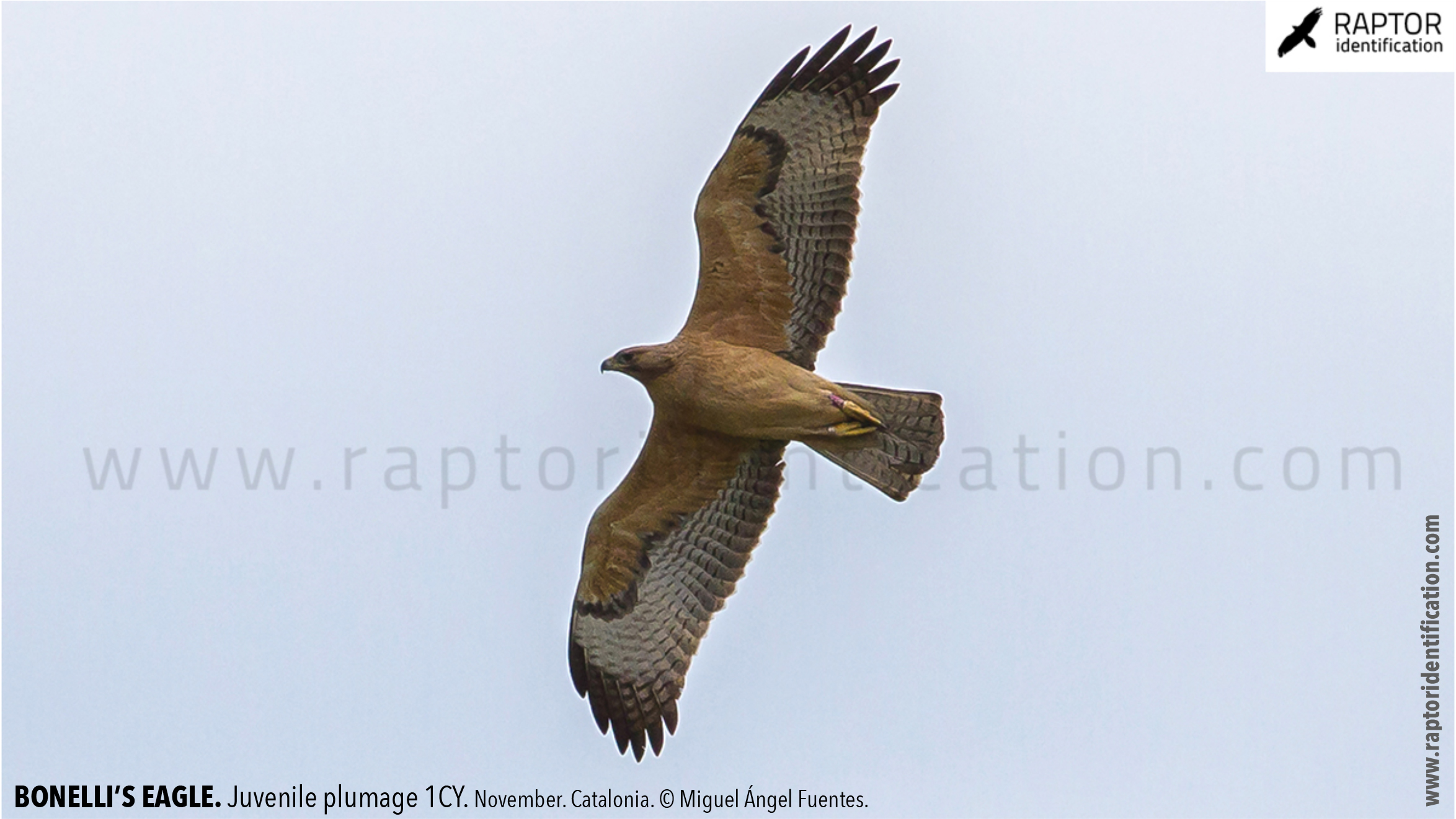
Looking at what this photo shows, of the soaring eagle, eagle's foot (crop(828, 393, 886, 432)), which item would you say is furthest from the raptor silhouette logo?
eagle's foot (crop(828, 393, 886, 432))

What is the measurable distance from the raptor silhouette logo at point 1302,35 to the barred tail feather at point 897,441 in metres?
3.27

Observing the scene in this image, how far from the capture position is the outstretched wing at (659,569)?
9.79 m

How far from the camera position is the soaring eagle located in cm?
927

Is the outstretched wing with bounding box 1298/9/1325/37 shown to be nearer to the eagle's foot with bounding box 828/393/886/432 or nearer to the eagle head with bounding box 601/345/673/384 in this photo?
the eagle's foot with bounding box 828/393/886/432

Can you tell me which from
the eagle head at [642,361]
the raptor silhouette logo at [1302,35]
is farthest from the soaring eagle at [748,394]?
the raptor silhouette logo at [1302,35]

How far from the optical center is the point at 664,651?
393 inches

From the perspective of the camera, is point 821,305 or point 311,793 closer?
point 821,305

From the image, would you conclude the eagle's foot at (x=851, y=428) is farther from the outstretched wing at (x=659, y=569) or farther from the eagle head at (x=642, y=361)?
the eagle head at (x=642, y=361)

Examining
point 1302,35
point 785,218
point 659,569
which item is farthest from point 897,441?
point 1302,35

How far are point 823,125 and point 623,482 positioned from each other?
2066mm

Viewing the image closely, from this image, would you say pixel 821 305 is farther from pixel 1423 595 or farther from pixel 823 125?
pixel 1423 595

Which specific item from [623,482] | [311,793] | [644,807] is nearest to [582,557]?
[623,482]

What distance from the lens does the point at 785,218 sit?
9.45 m

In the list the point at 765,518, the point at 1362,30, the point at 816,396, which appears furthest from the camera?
the point at 1362,30
